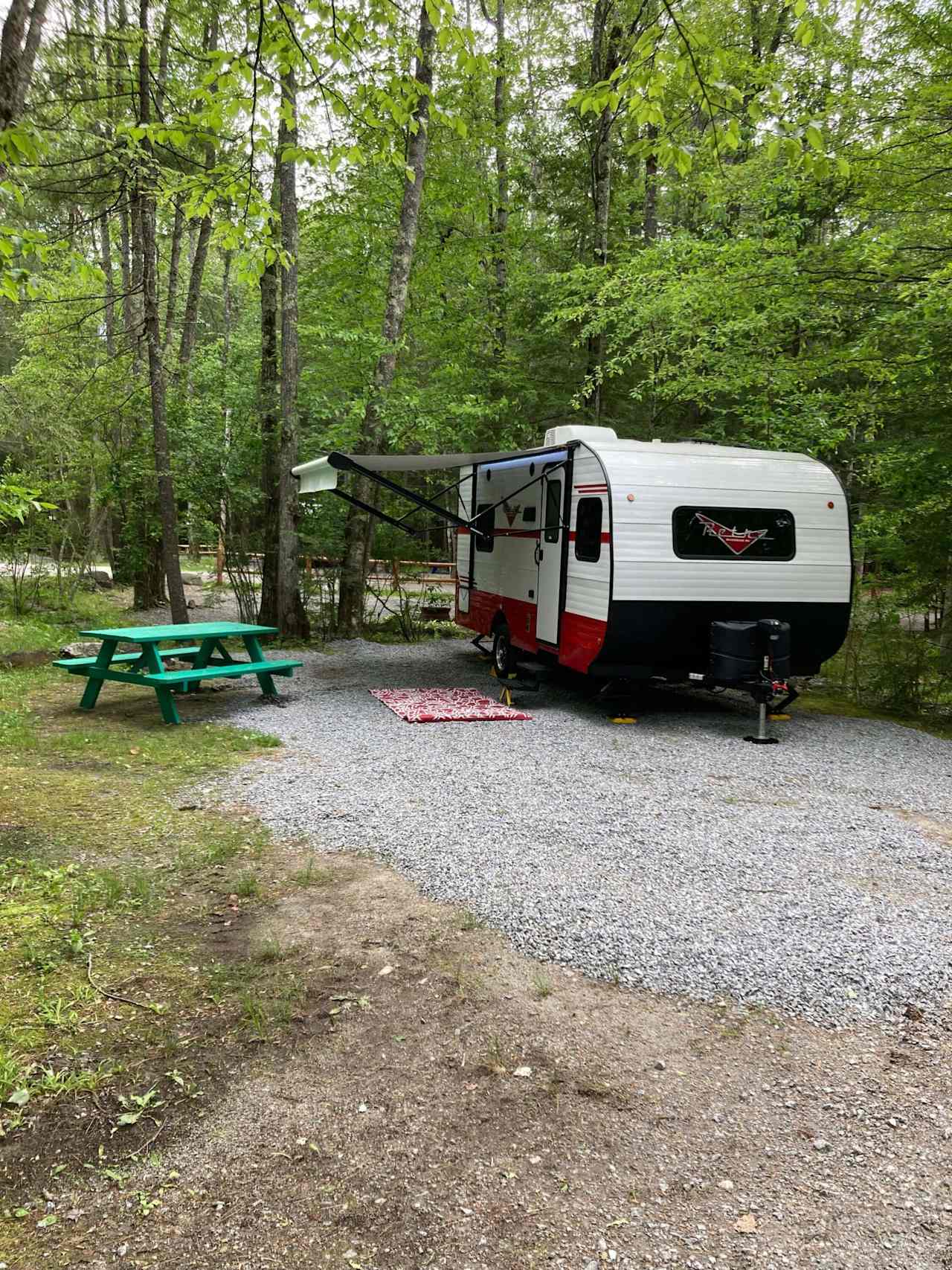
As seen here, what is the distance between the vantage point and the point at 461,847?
4.55 meters

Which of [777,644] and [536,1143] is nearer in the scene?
[536,1143]

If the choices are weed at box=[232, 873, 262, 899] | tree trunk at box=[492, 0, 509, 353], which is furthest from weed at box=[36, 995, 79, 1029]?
tree trunk at box=[492, 0, 509, 353]

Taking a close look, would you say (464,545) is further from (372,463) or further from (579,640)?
(579,640)

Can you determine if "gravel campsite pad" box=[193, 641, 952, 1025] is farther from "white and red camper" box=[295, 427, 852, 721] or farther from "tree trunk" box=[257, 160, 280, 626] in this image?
"tree trunk" box=[257, 160, 280, 626]

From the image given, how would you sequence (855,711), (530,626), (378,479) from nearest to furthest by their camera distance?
(378,479) < (855,711) < (530,626)

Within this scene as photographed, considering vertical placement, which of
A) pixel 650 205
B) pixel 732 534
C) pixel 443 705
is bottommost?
pixel 443 705

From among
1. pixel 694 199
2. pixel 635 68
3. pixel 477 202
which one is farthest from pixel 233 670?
pixel 694 199

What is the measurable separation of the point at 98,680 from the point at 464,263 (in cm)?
1147

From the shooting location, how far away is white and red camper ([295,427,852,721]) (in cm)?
716

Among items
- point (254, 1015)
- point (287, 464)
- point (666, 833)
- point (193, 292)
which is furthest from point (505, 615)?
point (193, 292)

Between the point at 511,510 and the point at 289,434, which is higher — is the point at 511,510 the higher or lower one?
the lower one

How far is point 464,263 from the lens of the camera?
51.2ft

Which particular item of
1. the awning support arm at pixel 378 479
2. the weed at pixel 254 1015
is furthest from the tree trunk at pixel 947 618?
the weed at pixel 254 1015

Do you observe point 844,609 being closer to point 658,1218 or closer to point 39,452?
point 658,1218
